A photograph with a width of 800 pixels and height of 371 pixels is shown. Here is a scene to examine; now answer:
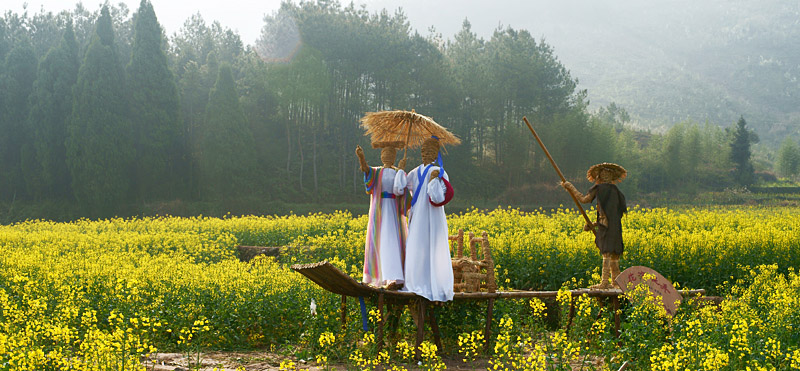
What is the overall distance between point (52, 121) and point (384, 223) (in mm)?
25880

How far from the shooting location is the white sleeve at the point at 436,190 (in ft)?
19.1

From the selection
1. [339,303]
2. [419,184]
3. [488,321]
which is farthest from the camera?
[339,303]

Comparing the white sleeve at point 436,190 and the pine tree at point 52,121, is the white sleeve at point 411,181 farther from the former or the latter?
the pine tree at point 52,121

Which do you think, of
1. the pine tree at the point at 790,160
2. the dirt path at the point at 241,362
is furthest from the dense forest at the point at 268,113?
the dirt path at the point at 241,362

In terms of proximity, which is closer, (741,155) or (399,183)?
(399,183)

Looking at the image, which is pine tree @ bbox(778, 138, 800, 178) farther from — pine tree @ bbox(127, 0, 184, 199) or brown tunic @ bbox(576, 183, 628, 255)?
brown tunic @ bbox(576, 183, 628, 255)

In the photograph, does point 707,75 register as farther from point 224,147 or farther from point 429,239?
point 429,239

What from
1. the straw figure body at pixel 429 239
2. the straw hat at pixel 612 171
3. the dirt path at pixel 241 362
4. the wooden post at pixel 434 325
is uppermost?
the straw hat at pixel 612 171

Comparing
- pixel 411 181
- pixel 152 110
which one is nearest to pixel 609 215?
pixel 411 181

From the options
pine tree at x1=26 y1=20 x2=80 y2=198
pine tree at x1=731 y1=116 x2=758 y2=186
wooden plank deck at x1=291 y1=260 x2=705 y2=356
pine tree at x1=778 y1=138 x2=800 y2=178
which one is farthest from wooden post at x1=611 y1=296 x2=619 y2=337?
pine tree at x1=778 y1=138 x2=800 y2=178

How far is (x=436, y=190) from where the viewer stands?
19.1ft

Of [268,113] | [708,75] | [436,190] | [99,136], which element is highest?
[708,75]

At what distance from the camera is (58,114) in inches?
1070

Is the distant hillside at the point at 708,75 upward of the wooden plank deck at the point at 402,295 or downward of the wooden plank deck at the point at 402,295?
upward
